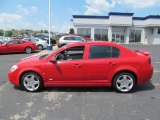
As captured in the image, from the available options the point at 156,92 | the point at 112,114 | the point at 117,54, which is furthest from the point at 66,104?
the point at 156,92

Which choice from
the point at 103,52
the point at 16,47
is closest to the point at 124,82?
the point at 103,52

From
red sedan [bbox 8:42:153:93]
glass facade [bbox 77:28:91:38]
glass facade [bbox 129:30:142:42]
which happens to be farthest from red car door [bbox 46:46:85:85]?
glass facade [bbox 129:30:142:42]

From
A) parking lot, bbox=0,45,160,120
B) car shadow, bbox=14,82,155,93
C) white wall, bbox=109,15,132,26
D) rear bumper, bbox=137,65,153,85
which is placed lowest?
parking lot, bbox=0,45,160,120

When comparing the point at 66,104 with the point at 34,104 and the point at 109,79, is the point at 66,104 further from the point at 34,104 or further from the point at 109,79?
the point at 109,79

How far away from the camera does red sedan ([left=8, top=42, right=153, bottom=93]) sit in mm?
7211

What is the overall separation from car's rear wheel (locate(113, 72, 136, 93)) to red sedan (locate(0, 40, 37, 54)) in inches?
644

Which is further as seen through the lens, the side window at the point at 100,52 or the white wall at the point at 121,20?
the white wall at the point at 121,20

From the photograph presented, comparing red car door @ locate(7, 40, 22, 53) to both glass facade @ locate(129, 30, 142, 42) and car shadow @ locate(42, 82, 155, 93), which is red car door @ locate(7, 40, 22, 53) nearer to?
car shadow @ locate(42, 82, 155, 93)

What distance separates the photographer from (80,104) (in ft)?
20.3

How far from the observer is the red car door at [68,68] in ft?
23.7

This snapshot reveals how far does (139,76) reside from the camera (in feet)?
23.9

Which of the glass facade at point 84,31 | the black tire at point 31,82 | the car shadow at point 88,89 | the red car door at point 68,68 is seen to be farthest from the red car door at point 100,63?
the glass facade at point 84,31

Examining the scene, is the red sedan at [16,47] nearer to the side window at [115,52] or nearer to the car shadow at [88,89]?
the car shadow at [88,89]

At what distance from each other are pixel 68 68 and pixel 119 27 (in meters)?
45.5
